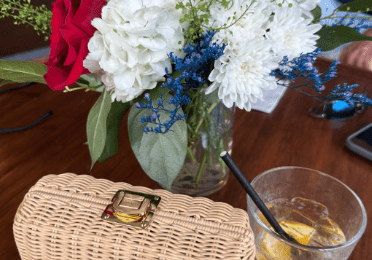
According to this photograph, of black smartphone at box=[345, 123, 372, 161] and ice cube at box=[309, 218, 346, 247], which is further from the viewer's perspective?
black smartphone at box=[345, 123, 372, 161]

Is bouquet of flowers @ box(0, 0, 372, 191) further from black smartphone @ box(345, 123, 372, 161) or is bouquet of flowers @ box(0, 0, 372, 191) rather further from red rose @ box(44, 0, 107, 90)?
black smartphone @ box(345, 123, 372, 161)

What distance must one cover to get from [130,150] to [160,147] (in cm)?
18

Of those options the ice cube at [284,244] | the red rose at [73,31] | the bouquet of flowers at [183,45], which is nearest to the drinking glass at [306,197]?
the ice cube at [284,244]

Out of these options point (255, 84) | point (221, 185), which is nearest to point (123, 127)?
point (221, 185)

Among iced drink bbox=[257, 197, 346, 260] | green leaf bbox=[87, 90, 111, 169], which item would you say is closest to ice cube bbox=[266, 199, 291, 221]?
iced drink bbox=[257, 197, 346, 260]

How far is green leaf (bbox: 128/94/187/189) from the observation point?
0.31m

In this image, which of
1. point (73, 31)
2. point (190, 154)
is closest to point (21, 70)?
point (73, 31)

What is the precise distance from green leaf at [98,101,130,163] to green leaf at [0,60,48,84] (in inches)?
3.2

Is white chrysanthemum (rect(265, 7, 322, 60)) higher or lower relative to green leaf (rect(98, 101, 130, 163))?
higher

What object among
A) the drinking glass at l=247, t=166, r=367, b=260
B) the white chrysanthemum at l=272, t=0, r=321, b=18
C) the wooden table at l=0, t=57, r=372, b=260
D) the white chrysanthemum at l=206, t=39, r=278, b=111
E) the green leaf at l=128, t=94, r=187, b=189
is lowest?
the wooden table at l=0, t=57, r=372, b=260

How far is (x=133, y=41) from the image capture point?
246 mm

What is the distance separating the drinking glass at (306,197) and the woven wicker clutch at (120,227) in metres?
0.03

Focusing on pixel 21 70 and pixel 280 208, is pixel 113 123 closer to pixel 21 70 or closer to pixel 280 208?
pixel 21 70

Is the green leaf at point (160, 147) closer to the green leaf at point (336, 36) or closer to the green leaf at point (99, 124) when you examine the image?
the green leaf at point (99, 124)
